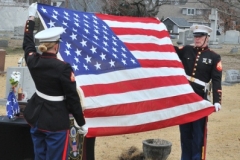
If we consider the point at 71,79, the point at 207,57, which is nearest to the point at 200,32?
the point at 207,57

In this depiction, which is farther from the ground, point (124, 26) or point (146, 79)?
point (124, 26)

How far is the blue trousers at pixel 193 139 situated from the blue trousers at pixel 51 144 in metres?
2.03

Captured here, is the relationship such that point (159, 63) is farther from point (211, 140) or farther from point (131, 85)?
point (211, 140)

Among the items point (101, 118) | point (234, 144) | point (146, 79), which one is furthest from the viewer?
point (234, 144)

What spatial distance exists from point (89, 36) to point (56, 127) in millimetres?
1364

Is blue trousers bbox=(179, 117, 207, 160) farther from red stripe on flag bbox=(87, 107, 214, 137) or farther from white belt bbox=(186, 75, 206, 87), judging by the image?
white belt bbox=(186, 75, 206, 87)

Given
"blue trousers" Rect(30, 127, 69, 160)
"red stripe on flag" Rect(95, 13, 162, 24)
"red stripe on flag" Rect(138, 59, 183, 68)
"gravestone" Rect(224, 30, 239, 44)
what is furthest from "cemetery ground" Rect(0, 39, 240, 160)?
"gravestone" Rect(224, 30, 239, 44)

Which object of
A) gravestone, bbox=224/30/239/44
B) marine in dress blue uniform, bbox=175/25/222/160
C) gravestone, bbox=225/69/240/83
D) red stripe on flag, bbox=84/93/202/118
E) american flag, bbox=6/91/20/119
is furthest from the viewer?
gravestone, bbox=224/30/239/44

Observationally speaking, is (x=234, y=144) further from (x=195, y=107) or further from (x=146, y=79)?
(x=146, y=79)

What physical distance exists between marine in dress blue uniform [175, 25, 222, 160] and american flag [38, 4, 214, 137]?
133mm

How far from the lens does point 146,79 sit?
17.9ft

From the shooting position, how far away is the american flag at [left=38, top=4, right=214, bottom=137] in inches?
190

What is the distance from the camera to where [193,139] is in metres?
5.71

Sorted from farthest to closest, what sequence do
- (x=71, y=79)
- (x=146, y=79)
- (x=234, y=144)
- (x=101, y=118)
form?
(x=234, y=144), (x=146, y=79), (x=101, y=118), (x=71, y=79)
